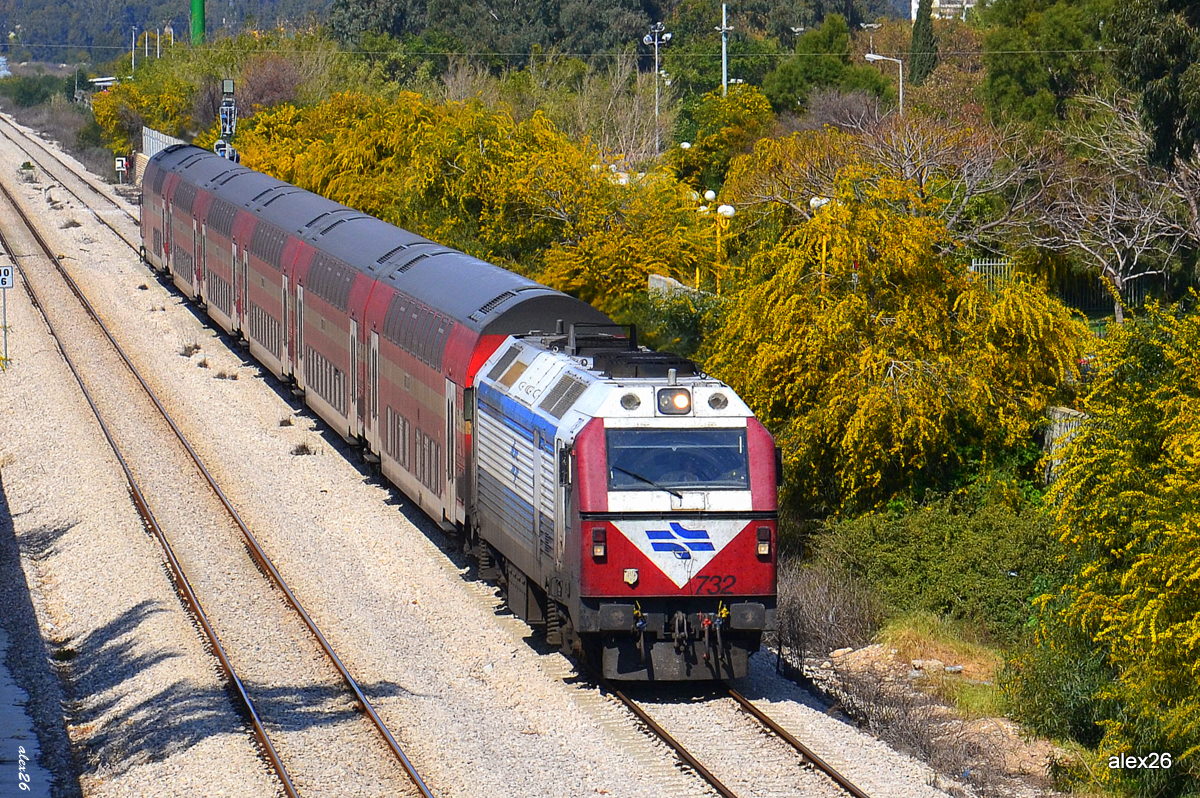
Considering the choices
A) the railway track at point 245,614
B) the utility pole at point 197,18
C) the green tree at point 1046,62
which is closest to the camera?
the railway track at point 245,614

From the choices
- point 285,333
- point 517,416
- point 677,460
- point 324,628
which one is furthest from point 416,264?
point 677,460

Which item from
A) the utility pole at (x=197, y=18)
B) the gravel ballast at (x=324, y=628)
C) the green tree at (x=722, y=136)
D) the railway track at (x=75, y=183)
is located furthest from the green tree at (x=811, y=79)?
the utility pole at (x=197, y=18)

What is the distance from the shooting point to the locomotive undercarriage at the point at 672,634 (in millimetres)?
14711

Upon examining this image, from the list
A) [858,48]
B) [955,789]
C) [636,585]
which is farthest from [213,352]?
[858,48]

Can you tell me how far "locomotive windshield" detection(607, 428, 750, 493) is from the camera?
14.8m

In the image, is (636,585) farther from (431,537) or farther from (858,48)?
(858,48)

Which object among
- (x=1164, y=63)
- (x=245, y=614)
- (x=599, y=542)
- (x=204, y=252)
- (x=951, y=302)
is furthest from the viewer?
(x=204, y=252)

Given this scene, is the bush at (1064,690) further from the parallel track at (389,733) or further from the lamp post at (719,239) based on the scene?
the lamp post at (719,239)

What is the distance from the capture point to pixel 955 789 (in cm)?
1334

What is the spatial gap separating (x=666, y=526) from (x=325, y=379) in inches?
537

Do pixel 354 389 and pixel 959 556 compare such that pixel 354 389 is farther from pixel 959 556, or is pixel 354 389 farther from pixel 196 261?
pixel 196 261

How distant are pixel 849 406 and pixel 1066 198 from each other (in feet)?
64.6

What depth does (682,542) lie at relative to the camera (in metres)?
14.7

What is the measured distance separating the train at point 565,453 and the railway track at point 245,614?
88.0 inches
